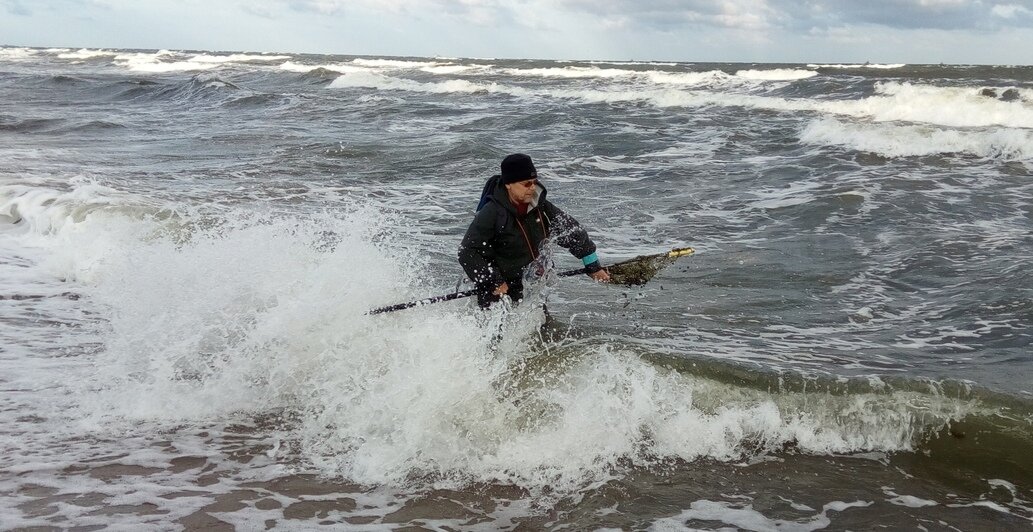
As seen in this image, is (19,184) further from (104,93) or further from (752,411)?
(104,93)

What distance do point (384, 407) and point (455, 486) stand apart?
2.91 ft

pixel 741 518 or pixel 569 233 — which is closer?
pixel 741 518

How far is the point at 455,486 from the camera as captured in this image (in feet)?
15.4

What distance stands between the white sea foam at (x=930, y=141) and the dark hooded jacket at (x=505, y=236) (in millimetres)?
12702

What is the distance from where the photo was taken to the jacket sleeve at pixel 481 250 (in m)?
5.32

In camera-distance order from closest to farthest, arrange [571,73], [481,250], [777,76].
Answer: [481,250] < [777,76] < [571,73]

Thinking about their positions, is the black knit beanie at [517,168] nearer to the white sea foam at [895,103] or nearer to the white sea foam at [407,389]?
the white sea foam at [407,389]

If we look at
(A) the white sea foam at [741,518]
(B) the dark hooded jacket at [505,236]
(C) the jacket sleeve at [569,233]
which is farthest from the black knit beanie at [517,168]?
(A) the white sea foam at [741,518]

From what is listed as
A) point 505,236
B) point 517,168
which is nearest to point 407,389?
point 505,236

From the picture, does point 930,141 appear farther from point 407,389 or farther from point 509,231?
point 407,389

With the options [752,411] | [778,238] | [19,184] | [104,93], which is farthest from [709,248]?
[104,93]

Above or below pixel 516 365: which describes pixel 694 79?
above

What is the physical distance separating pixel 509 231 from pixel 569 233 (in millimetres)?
487

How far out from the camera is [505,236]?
5.41 m
